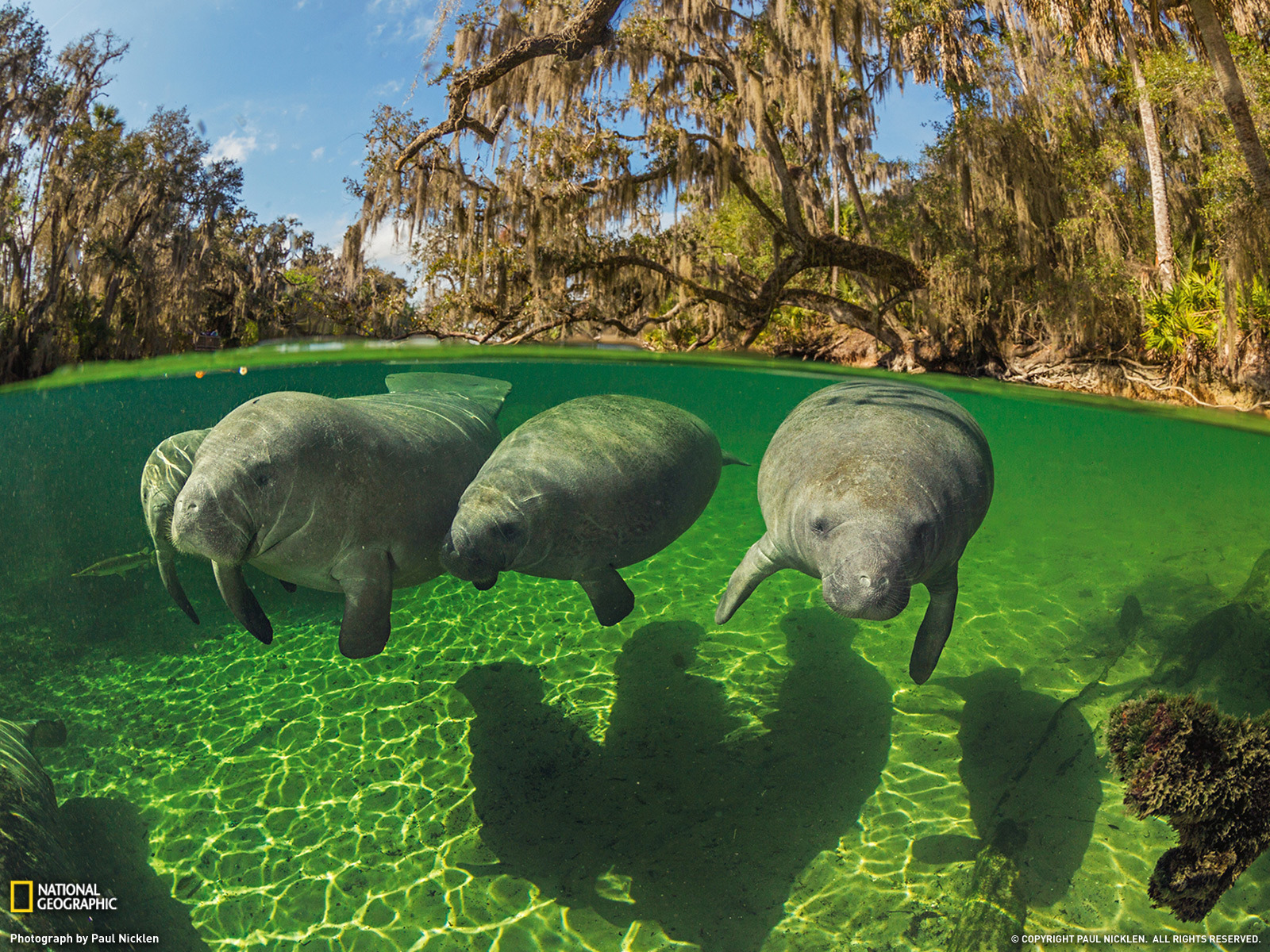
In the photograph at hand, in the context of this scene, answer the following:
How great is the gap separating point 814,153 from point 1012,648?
12.9 meters

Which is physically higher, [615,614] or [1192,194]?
[1192,194]

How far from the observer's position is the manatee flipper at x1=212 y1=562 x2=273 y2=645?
3137mm

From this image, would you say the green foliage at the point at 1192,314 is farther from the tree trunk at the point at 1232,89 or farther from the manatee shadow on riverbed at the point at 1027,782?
the manatee shadow on riverbed at the point at 1027,782

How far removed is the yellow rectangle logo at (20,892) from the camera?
10.1 ft

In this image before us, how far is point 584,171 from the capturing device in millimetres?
15023

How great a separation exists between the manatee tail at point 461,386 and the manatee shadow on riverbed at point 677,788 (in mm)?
2228

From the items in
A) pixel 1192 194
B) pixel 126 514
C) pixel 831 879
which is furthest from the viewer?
pixel 1192 194

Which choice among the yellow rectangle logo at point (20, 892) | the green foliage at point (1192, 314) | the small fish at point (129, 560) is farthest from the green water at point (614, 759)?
the green foliage at point (1192, 314)

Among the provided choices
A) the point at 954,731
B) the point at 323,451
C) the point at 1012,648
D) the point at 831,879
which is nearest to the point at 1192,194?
the point at 1012,648

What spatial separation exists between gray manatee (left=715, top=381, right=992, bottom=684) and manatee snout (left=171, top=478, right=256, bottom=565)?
2104mm

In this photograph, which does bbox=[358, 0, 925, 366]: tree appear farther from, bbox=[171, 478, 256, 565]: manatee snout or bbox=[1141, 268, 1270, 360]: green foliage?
bbox=[171, 478, 256, 565]: manatee snout

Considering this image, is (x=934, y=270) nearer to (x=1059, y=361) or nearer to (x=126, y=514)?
(x=1059, y=361)

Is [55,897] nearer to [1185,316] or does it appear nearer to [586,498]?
[586,498]

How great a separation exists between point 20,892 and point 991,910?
461cm
